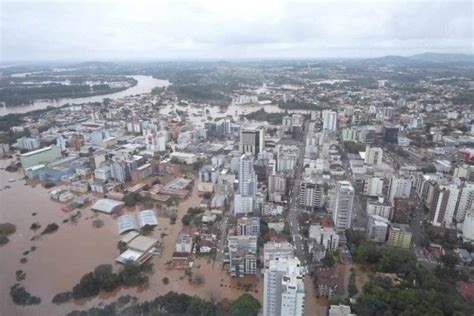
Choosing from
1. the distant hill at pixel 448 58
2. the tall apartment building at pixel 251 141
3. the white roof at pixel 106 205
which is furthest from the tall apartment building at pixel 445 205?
the distant hill at pixel 448 58

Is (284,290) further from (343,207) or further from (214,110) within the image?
(214,110)

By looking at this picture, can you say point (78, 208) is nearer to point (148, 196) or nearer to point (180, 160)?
point (148, 196)

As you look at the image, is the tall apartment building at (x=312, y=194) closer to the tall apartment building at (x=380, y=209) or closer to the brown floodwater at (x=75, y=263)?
the tall apartment building at (x=380, y=209)

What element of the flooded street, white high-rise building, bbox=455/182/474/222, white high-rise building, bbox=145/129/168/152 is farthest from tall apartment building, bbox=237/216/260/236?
the flooded street

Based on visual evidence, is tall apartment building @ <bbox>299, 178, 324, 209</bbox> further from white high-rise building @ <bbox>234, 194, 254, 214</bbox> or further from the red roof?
the red roof

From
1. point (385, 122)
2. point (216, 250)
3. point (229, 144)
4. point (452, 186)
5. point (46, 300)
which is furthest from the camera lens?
point (385, 122)

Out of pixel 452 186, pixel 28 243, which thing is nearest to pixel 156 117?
pixel 28 243
